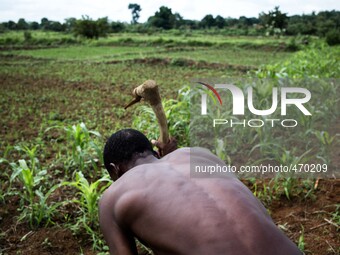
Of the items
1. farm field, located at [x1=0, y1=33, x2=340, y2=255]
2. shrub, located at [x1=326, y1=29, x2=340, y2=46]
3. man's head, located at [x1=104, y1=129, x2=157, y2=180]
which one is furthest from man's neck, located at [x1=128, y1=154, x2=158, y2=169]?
shrub, located at [x1=326, y1=29, x2=340, y2=46]

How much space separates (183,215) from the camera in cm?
134

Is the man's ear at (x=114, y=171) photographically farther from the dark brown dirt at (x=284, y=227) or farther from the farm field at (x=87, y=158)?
the dark brown dirt at (x=284, y=227)

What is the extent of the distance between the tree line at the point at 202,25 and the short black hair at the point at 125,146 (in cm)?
1872

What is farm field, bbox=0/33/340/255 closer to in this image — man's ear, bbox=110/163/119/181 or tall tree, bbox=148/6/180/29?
man's ear, bbox=110/163/119/181

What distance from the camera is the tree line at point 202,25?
2516 centimetres

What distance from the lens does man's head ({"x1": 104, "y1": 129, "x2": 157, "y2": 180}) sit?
1682 millimetres

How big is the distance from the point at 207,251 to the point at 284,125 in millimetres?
3082

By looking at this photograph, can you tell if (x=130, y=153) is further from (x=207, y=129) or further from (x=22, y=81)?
(x=22, y=81)

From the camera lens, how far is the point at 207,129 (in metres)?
4.14

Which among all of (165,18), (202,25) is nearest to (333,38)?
(165,18)

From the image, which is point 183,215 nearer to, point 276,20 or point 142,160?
point 142,160

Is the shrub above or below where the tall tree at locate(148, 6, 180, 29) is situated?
below

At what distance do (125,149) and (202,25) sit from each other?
153 feet

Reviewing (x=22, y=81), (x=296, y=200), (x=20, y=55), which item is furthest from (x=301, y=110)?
(x=20, y=55)
